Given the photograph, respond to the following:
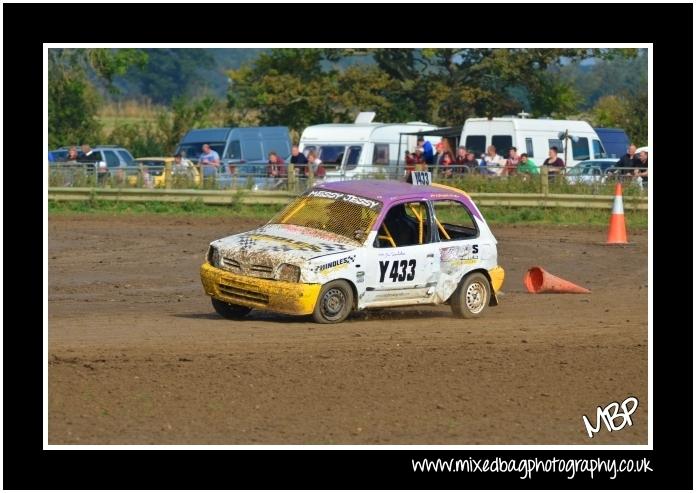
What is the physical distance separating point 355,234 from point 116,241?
Answer: 10273mm

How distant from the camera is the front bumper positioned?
41.1ft

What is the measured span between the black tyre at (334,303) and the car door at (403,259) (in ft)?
0.78

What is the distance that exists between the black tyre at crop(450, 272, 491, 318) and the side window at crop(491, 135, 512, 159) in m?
17.6

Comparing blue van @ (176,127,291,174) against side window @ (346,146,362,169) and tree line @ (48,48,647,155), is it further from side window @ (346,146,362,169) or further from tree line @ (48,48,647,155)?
tree line @ (48,48,647,155)

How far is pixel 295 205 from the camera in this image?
14.1m

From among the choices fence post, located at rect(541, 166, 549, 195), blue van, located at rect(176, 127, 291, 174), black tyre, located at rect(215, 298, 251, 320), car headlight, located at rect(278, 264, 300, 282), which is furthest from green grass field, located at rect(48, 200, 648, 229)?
car headlight, located at rect(278, 264, 300, 282)

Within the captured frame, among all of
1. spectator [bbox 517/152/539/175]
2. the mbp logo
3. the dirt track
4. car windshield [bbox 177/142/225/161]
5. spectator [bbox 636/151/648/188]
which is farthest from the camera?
car windshield [bbox 177/142/225/161]

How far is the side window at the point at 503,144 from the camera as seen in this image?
3141cm

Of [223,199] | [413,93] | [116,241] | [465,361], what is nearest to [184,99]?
[413,93]

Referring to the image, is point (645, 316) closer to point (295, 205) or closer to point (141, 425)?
point (295, 205)

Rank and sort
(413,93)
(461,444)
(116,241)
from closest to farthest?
1. (461,444)
2. (116,241)
3. (413,93)

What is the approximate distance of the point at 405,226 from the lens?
1381 centimetres

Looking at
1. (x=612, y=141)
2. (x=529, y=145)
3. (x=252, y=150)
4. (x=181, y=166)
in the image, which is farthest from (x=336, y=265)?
(x=612, y=141)

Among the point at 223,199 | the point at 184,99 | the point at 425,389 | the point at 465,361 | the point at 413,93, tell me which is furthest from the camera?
the point at 184,99
